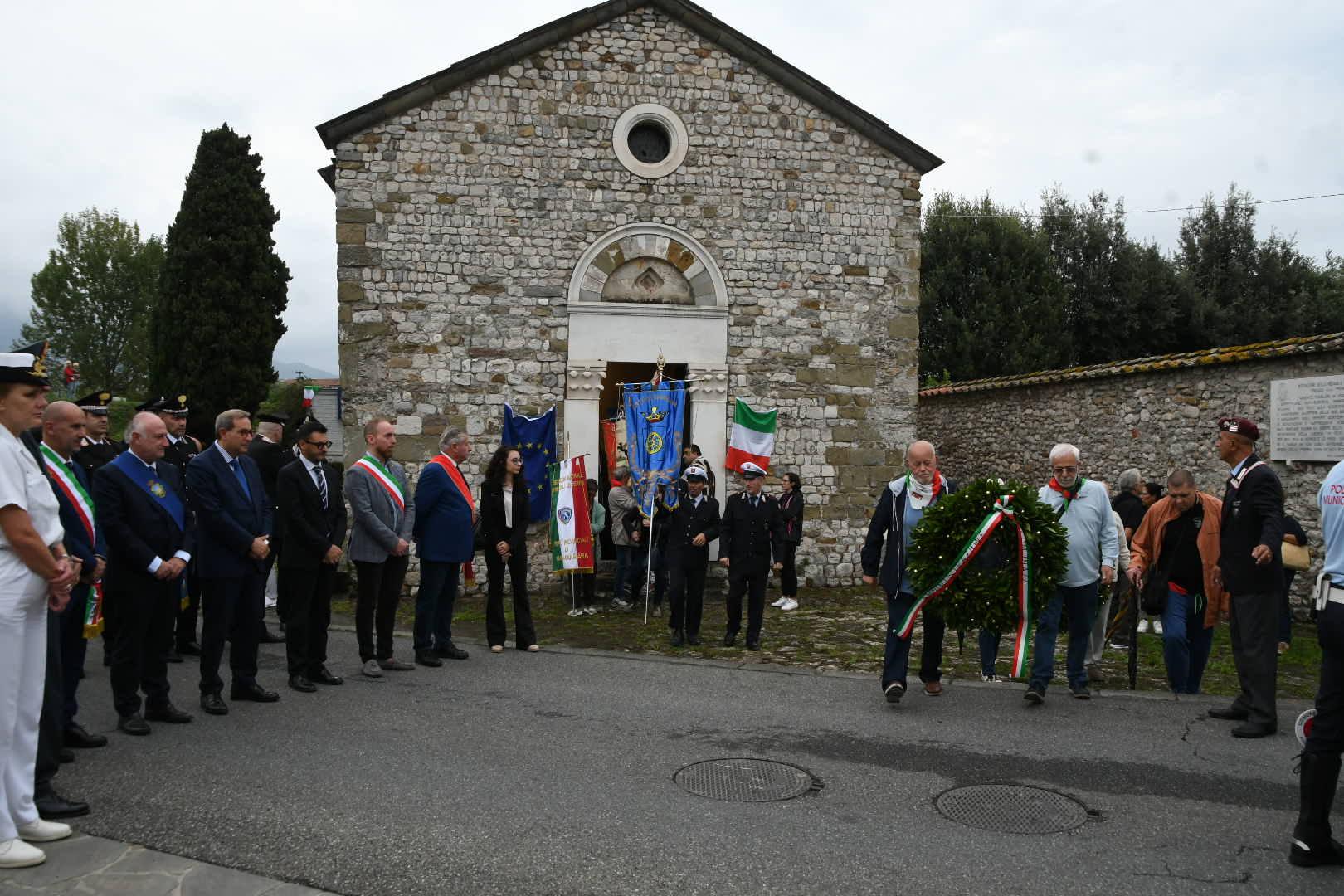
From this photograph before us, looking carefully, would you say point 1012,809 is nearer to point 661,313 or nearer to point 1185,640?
point 1185,640

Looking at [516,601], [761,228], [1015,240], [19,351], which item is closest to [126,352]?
[1015,240]

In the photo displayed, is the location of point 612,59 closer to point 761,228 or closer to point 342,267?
point 761,228

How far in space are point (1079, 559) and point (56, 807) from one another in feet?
22.0

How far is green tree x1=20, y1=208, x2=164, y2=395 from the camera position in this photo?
51688 millimetres

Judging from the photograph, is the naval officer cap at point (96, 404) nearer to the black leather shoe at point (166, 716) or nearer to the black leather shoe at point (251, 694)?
the black leather shoe at point (251, 694)

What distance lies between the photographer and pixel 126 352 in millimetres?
52344

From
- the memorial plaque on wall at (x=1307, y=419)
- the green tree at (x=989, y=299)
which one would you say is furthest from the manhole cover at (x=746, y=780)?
the green tree at (x=989, y=299)

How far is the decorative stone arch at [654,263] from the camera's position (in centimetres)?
1469

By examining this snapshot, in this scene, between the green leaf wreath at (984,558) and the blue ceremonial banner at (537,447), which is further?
the blue ceremonial banner at (537,447)

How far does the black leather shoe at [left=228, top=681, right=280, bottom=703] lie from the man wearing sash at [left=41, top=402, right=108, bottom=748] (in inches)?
46.5

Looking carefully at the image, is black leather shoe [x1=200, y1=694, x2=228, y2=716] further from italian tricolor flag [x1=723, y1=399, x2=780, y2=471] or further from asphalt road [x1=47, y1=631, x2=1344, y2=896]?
italian tricolor flag [x1=723, y1=399, x2=780, y2=471]

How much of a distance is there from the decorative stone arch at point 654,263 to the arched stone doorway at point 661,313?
12 millimetres

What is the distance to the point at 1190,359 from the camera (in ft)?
46.6

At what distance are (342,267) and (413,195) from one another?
1402 mm
